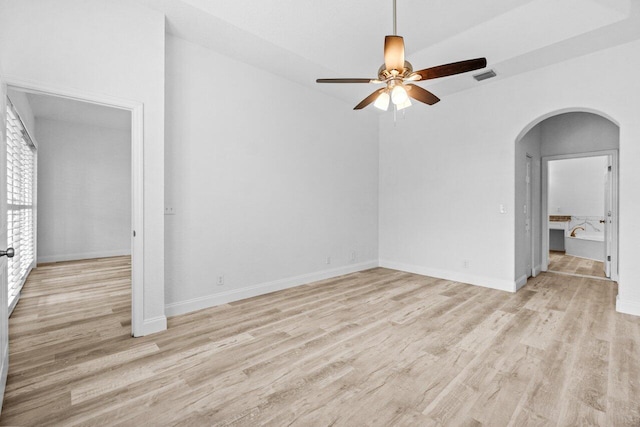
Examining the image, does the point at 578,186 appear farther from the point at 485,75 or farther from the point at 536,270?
the point at 485,75

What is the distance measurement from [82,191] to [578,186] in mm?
12132

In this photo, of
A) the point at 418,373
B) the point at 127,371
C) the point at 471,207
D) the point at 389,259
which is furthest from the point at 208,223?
the point at 471,207

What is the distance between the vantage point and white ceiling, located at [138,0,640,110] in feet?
9.75

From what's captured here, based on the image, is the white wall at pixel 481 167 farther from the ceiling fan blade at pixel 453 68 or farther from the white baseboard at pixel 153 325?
the white baseboard at pixel 153 325

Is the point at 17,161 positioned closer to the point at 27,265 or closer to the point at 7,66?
the point at 27,265

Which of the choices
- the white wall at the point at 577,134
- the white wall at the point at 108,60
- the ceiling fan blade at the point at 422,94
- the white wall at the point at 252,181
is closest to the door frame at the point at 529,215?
the white wall at the point at 577,134

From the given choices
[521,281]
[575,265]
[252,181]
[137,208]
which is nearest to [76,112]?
[252,181]

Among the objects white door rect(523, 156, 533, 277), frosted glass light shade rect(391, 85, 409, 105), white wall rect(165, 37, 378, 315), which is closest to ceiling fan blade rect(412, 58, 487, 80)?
frosted glass light shade rect(391, 85, 409, 105)

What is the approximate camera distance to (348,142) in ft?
17.5

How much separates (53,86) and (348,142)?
396cm

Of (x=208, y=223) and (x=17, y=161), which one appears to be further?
(x=17, y=161)

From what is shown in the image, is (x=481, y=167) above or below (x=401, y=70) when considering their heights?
below

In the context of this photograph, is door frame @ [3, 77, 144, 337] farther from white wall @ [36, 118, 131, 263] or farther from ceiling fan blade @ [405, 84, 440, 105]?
white wall @ [36, 118, 131, 263]

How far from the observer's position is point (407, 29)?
11.1 ft
